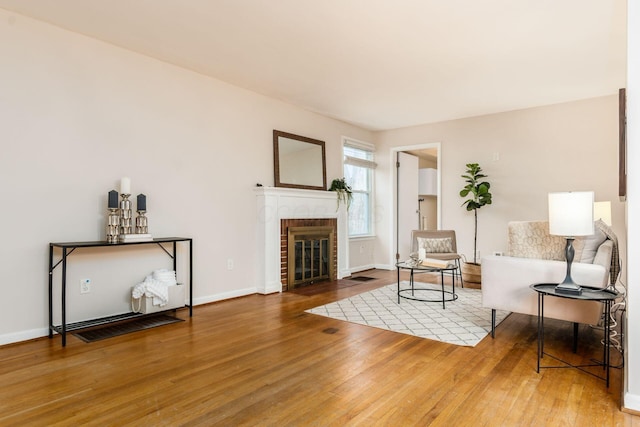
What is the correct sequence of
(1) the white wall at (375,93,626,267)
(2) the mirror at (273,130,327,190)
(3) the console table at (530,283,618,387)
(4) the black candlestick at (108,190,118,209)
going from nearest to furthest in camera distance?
(3) the console table at (530,283,618,387) < (4) the black candlestick at (108,190,118,209) < (1) the white wall at (375,93,626,267) < (2) the mirror at (273,130,327,190)

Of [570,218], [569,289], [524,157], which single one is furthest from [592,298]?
[524,157]

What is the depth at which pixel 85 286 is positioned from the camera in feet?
10.5

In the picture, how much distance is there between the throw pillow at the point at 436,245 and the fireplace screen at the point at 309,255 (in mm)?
1304

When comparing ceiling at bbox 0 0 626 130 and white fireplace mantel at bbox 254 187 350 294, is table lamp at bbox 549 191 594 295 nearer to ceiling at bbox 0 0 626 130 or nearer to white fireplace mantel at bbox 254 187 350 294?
ceiling at bbox 0 0 626 130

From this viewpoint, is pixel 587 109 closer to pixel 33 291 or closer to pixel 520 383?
pixel 520 383

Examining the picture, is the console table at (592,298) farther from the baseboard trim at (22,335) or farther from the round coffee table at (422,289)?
the baseboard trim at (22,335)

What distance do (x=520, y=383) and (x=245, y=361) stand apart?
1.67m

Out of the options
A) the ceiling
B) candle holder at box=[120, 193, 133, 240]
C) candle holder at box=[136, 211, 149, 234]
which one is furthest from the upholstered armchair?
candle holder at box=[120, 193, 133, 240]

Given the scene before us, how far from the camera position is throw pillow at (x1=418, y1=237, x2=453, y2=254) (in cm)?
522

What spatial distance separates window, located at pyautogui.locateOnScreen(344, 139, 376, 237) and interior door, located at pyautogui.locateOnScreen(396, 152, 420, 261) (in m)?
→ 0.49

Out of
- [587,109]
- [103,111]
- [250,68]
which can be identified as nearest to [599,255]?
[587,109]

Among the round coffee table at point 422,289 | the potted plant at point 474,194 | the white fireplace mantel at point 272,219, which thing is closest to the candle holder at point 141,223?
the white fireplace mantel at point 272,219

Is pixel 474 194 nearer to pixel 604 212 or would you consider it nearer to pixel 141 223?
pixel 604 212

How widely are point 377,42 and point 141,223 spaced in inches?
103
